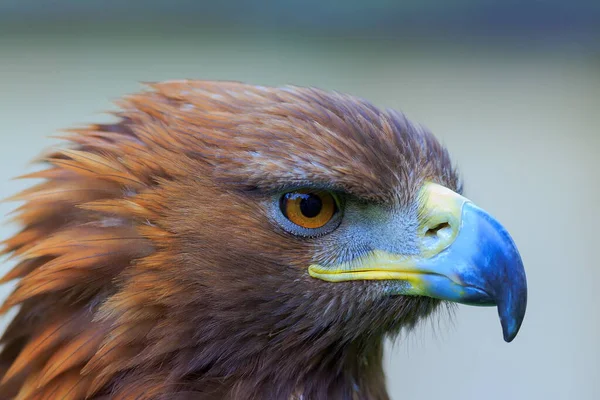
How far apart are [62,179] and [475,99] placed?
334 cm

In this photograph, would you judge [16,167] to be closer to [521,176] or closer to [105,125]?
[105,125]

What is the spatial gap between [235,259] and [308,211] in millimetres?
182

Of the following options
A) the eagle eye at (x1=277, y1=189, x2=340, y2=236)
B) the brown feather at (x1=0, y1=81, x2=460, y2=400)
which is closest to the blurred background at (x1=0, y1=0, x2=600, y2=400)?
the brown feather at (x1=0, y1=81, x2=460, y2=400)

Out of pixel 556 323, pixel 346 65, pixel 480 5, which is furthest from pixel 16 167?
pixel 556 323

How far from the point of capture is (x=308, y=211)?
1.47 metres

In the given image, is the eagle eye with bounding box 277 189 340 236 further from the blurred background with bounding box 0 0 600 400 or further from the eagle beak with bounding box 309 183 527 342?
the blurred background with bounding box 0 0 600 400

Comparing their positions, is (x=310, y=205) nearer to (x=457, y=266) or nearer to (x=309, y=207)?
(x=309, y=207)

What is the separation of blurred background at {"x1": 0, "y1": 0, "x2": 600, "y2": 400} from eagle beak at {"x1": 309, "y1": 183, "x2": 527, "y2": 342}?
2.58 metres

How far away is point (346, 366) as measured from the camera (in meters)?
1.61

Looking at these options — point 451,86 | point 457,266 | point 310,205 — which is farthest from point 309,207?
point 451,86

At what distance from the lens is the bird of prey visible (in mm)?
1431

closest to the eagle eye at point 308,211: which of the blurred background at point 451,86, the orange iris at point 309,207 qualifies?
the orange iris at point 309,207

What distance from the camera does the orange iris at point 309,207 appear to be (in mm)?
1463

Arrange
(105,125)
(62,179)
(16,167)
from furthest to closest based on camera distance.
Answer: (16,167) → (105,125) → (62,179)
